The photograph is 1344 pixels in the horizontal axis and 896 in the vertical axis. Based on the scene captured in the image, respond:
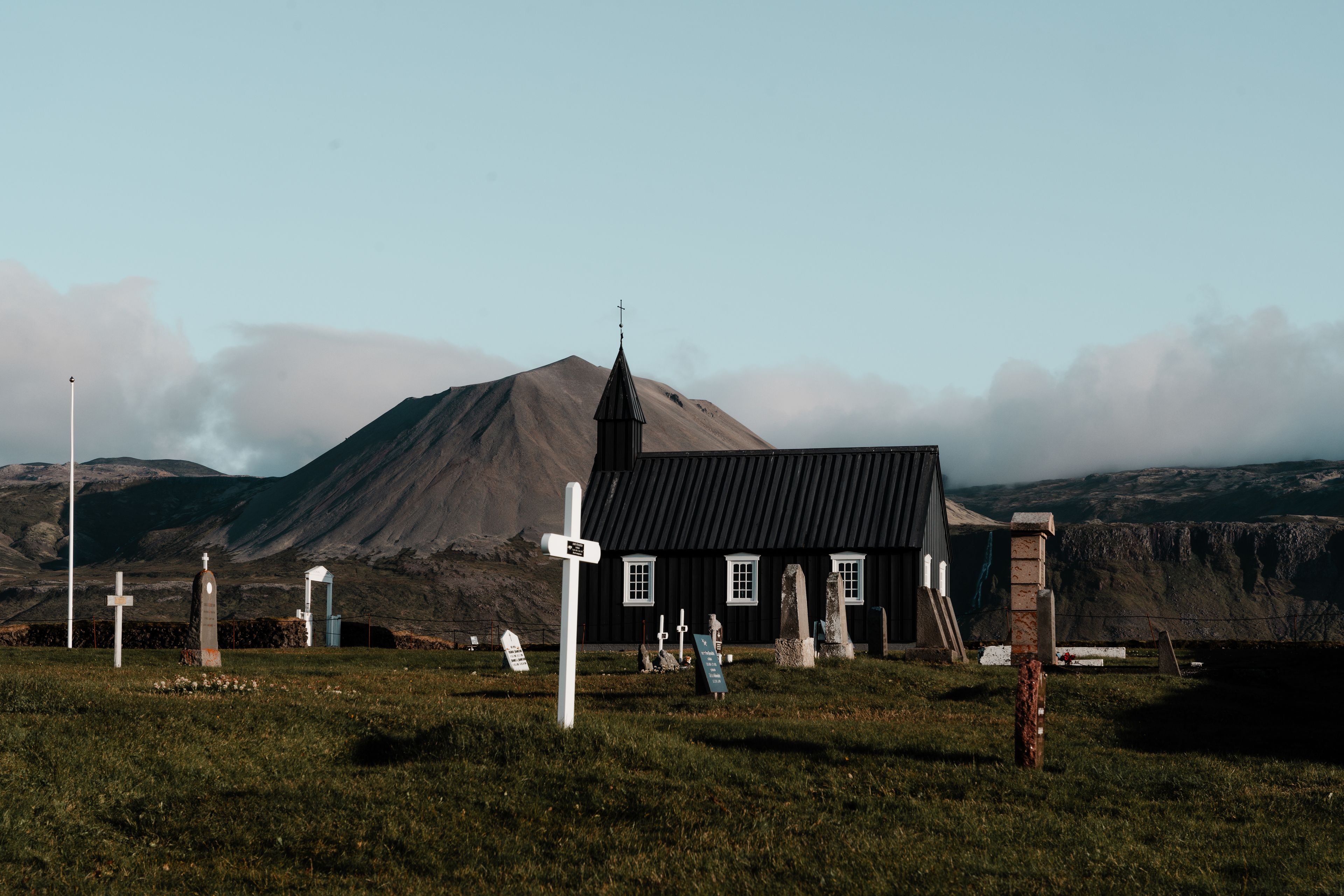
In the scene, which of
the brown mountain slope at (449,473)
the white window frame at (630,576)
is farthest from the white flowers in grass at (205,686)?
the brown mountain slope at (449,473)

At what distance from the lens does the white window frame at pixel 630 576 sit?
4822 centimetres

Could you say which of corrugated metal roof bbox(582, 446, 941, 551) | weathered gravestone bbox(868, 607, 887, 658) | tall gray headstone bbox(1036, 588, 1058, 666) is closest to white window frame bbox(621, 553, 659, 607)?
corrugated metal roof bbox(582, 446, 941, 551)

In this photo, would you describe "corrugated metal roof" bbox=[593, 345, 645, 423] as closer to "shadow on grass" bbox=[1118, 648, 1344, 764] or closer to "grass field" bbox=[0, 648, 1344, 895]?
"shadow on grass" bbox=[1118, 648, 1344, 764]

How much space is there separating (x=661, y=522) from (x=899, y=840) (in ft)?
120

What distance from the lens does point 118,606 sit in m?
29.8

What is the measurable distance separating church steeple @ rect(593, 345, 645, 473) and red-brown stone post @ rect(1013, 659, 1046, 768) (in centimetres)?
3611

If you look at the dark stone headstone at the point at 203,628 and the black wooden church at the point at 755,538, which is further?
the black wooden church at the point at 755,538

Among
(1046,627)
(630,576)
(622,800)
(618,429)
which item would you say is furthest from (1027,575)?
(618,429)

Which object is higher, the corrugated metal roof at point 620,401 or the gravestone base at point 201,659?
the corrugated metal roof at point 620,401

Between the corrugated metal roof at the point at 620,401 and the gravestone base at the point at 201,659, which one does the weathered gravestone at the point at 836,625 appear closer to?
the gravestone base at the point at 201,659

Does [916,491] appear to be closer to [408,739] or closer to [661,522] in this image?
[661,522]

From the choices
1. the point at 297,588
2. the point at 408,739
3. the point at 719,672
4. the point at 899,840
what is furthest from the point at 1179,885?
the point at 297,588

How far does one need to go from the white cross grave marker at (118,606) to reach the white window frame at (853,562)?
80.4 feet

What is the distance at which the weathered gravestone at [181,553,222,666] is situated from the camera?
28.3 meters
